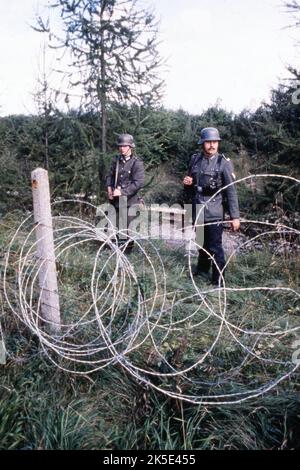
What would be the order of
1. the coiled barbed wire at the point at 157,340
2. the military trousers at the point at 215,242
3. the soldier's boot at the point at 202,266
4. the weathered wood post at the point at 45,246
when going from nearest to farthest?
the coiled barbed wire at the point at 157,340 → the weathered wood post at the point at 45,246 → the military trousers at the point at 215,242 → the soldier's boot at the point at 202,266

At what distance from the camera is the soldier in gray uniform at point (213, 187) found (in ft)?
15.6

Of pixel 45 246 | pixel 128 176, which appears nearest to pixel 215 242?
pixel 128 176

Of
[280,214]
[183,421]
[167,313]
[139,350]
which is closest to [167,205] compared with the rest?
[280,214]

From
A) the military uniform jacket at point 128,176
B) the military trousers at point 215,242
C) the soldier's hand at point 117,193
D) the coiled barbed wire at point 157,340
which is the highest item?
the military uniform jacket at point 128,176

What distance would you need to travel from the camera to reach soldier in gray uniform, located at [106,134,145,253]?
598cm

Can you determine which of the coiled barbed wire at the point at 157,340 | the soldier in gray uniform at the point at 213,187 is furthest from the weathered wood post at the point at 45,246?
the soldier in gray uniform at the point at 213,187

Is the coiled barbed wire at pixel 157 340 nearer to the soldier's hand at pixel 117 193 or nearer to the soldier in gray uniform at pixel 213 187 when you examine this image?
the soldier in gray uniform at pixel 213 187

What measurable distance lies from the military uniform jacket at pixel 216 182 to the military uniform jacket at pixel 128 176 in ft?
3.90

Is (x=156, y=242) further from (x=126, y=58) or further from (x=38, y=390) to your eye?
(x=38, y=390)

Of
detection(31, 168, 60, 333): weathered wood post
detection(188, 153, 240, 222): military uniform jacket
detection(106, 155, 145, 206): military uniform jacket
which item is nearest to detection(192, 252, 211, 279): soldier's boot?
detection(188, 153, 240, 222): military uniform jacket

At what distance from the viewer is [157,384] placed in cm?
279

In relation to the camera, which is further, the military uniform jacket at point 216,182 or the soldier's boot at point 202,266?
the soldier's boot at point 202,266

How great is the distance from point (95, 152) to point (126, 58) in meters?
1.99
